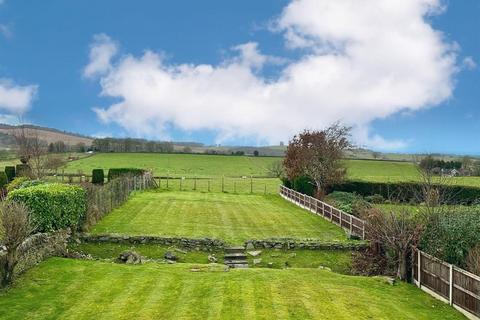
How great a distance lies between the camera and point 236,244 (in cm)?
2311

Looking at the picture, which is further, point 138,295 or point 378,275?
point 378,275

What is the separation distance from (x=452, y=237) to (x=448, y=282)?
2.31 meters

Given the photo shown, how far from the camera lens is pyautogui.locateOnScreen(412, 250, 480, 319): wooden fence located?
529 inches

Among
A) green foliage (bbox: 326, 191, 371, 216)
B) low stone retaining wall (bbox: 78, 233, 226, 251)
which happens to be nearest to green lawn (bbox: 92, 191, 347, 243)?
low stone retaining wall (bbox: 78, 233, 226, 251)

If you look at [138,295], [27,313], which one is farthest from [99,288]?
[27,313]

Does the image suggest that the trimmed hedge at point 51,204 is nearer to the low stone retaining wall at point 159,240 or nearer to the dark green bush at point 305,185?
the low stone retaining wall at point 159,240

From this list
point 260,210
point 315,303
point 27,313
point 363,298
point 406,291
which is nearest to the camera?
point 27,313

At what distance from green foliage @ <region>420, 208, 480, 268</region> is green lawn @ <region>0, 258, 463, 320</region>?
63.2 inches

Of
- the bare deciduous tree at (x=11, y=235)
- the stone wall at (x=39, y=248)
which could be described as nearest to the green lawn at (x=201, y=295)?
the stone wall at (x=39, y=248)

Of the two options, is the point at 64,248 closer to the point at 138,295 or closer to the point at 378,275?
the point at 138,295

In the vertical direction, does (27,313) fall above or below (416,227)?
below

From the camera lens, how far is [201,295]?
543 inches

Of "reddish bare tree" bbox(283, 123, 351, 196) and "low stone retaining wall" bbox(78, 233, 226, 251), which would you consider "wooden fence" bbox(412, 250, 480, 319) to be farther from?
"reddish bare tree" bbox(283, 123, 351, 196)

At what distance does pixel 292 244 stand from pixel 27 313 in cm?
1324
